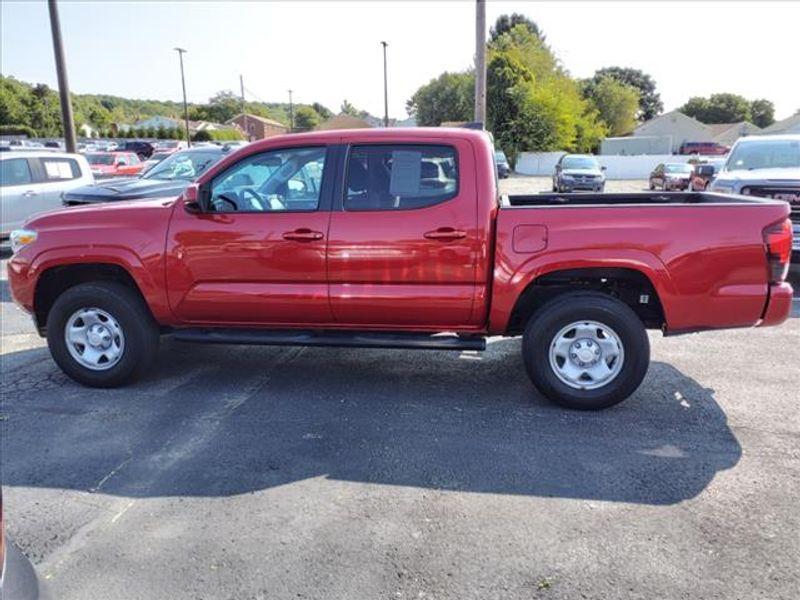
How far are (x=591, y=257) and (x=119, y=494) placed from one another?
10.5 feet

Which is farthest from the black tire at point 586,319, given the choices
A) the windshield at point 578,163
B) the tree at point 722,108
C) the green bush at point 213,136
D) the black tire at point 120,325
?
the tree at point 722,108

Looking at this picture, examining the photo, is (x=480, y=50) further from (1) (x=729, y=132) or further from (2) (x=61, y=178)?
(1) (x=729, y=132)

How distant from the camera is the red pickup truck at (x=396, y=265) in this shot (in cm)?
420

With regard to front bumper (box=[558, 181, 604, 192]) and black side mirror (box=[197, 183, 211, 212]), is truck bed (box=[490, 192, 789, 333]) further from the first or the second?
front bumper (box=[558, 181, 604, 192])

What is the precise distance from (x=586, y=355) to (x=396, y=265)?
1.46 m

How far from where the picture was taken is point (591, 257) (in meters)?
4.22

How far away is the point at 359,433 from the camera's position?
4.19 metres

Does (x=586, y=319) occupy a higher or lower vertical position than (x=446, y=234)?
lower

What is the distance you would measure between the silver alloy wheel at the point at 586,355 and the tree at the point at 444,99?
5584cm

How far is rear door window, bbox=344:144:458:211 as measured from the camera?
4.50 m

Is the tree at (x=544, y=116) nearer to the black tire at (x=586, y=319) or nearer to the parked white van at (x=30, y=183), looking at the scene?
the parked white van at (x=30, y=183)

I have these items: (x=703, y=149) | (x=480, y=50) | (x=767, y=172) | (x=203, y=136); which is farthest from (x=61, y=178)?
(x=203, y=136)

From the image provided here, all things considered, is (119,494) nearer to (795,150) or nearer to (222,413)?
(222,413)

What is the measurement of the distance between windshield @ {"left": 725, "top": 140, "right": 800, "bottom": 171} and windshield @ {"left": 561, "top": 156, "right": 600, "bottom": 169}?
46.9ft
